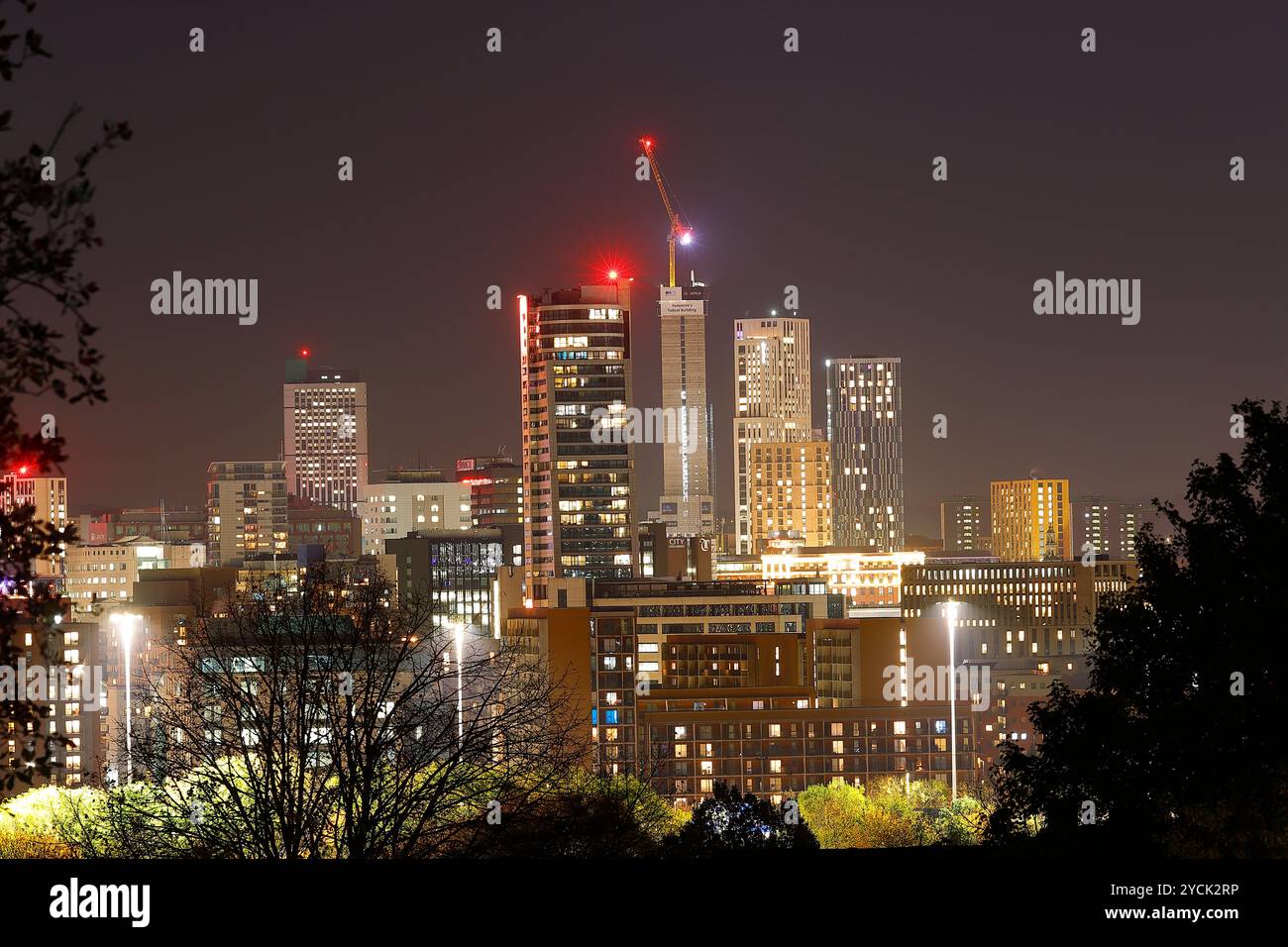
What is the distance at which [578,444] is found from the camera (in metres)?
130

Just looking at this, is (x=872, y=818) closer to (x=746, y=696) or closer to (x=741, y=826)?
(x=741, y=826)

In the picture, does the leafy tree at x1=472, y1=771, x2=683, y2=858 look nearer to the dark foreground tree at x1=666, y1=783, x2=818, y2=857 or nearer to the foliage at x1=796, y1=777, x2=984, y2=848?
the dark foreground tree at x1=666, y1=783, x2=818, y2=857

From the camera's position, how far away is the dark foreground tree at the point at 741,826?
102 ft

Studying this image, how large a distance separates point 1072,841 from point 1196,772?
1127mm

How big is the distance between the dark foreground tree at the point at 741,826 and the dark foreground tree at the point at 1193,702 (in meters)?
14.5

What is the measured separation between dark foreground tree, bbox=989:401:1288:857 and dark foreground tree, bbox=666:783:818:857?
47.7 ft

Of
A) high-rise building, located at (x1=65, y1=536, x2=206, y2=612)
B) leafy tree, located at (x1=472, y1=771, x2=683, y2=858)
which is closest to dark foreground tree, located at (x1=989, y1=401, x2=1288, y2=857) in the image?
leafy tree, located at (x1=472, y1=771, x2=683, y2=858)

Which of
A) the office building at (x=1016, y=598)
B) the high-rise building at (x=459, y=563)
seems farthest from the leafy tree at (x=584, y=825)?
the office building at (x=1016, y=598)

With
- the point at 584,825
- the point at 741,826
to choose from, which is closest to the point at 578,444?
the point at 741,826

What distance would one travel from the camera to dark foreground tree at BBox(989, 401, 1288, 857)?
1223 centimetres

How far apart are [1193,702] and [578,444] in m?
118
